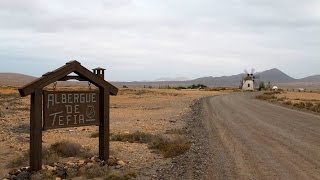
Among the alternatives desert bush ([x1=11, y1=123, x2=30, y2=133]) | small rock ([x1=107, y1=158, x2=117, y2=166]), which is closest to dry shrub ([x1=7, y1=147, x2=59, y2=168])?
small rock ([x1=107, y1=158, x2=117, y2=166])

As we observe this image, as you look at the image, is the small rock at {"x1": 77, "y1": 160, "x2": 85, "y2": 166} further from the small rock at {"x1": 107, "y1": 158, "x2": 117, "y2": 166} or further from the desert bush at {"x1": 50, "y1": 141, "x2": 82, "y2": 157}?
the desert bush at {"x1": 50, "y1": 141, "x2": 82, "y2": 157}

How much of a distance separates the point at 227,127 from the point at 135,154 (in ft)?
27.6

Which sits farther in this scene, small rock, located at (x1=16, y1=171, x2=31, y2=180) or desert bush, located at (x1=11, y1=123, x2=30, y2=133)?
desert bush, located at (x1=11, y1=123, x2=30, y2=133)

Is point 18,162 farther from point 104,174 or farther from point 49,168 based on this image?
point 104,174

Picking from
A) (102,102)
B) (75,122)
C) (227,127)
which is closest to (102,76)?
(102,102)

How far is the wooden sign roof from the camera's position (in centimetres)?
1027

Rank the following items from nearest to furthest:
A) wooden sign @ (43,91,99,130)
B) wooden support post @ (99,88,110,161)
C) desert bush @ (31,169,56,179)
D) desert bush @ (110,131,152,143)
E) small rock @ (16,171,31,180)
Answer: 1. desert bush @ (31,169,56,179)
2. small rock @ (16,171,31,180)
3. wooden sign @ (43,91,99,130)
4. wooden support post @ (99,88,110,161)
5. desert bush @ (110,131,152,143)

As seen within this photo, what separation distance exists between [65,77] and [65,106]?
Answer: 740mm

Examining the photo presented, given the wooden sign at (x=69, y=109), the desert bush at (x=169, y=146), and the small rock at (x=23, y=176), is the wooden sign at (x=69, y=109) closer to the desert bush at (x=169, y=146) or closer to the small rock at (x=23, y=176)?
the small rock at (x=23, y=176)

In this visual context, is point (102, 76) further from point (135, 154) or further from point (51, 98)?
point (135, 154)

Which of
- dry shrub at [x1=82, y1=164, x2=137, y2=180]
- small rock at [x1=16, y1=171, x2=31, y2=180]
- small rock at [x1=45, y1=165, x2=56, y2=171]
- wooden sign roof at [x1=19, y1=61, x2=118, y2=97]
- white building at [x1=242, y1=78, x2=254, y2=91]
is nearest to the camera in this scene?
small rock at [x1=16, y1=171, x2=31, y2=180]

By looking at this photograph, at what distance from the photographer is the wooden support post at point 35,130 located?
10.3m

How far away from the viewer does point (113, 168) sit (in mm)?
11453

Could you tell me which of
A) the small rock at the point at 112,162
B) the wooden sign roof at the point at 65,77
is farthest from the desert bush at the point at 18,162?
the wooden sign roof at the point at 65,77
